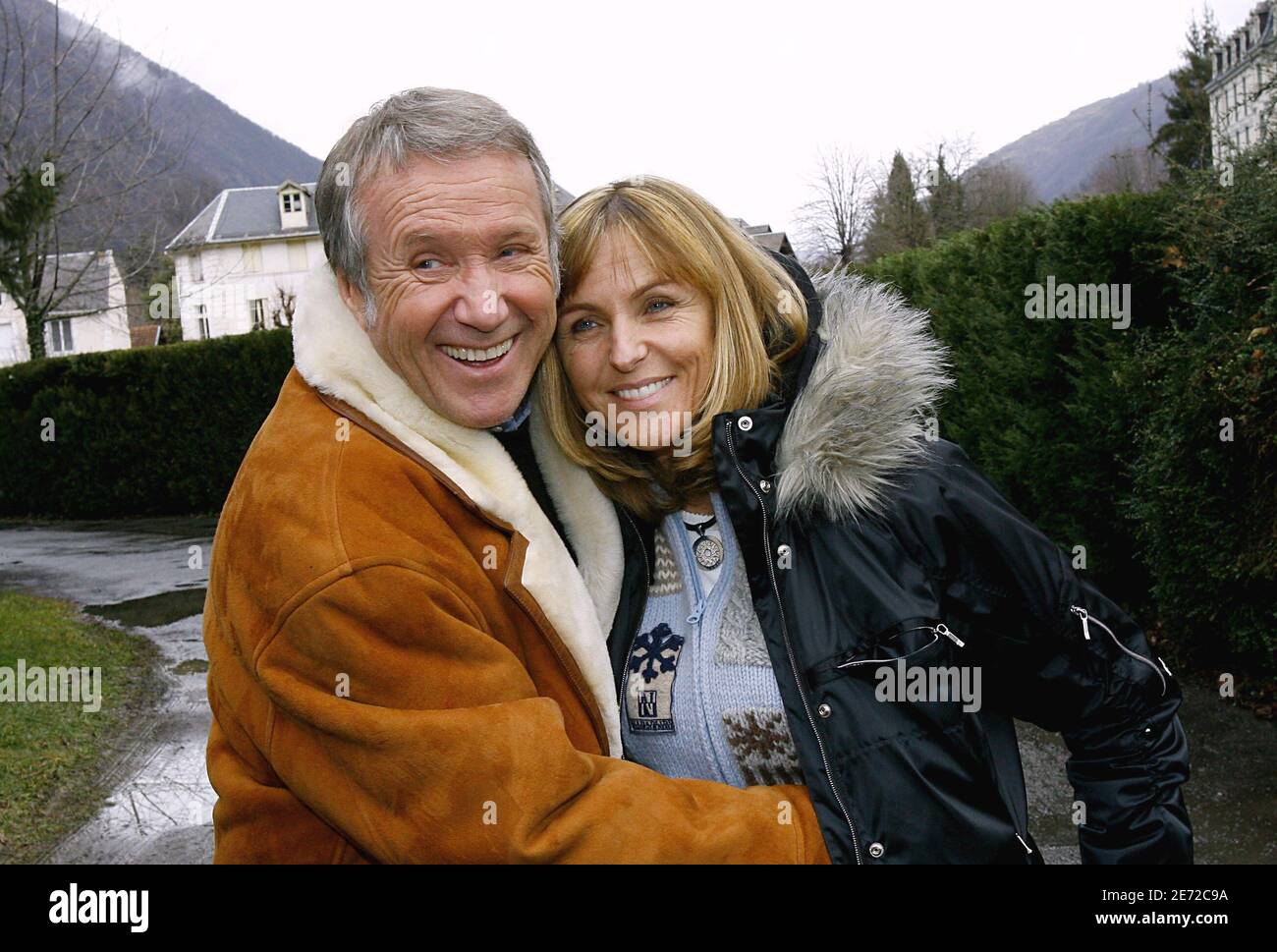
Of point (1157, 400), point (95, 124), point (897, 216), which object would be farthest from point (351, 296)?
point (897, 216)

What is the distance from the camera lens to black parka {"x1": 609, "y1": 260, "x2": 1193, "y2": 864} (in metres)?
1.89

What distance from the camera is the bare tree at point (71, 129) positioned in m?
15.2

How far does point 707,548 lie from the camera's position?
7.45ft

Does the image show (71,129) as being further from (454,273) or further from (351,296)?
(454,273)

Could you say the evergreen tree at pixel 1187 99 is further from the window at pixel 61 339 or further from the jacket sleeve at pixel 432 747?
the window at pixel 61 339

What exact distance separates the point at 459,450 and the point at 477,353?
0.24 metres

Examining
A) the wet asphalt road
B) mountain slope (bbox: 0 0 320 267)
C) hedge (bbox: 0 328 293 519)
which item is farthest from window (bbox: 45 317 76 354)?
the wet asphalt road

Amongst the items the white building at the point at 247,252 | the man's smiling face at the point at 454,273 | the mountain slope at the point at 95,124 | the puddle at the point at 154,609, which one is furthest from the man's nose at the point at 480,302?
the white building at the point at 247,252

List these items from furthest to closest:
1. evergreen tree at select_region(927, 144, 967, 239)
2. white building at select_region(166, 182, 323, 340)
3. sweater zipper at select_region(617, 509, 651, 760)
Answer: white building at select_region(166, 182, 323, 340) → evergreen tree at select_region(927, 144, 967, 239) → sweater zipper at select_region(617, 509, 651, 760)

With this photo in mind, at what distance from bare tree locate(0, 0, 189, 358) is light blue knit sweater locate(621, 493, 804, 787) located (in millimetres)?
13136

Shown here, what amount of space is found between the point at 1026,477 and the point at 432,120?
20.1 feet

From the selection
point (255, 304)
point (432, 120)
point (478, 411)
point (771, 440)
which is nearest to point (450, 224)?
point (432, 120)

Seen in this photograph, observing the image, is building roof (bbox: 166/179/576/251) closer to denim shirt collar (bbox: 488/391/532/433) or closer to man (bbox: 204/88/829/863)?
denim shirt collar (bbox: 488/391/532/433)

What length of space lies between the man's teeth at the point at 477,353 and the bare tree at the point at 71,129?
12833mm
